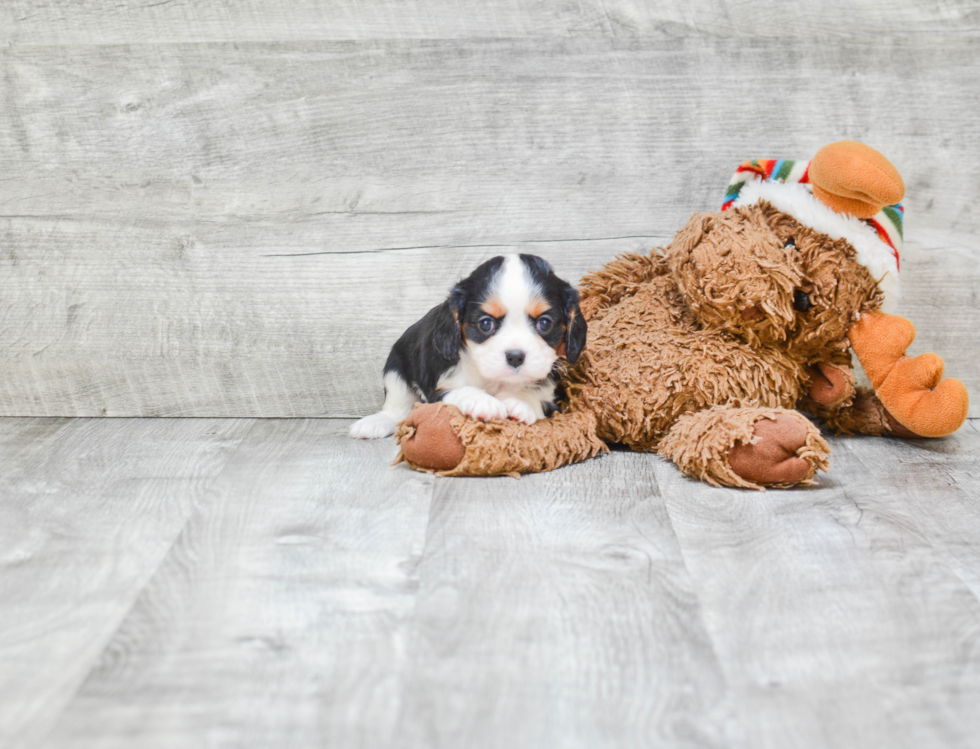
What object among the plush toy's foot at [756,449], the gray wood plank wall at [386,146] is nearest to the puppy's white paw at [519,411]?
the plush toy's foot at [756,449]

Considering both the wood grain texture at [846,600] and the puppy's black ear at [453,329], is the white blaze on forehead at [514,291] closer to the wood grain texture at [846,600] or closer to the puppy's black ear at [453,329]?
the puppy's black ear at [453,329]

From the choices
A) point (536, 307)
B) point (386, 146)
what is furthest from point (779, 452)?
point (386, 146)

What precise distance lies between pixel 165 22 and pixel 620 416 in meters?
1.56

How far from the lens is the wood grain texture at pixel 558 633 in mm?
1038

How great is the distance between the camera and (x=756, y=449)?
1.77m

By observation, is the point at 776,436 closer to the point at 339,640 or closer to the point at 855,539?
the point at 855,539

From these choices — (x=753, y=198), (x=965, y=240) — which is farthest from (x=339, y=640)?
(x=965, y=240)

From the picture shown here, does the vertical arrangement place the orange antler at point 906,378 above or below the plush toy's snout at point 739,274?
below

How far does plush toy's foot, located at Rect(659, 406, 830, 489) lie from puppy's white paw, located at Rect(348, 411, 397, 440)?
0.80m

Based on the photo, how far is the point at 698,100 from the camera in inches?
90.6

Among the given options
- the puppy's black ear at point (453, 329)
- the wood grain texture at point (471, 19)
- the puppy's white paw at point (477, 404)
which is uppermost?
the wood grain texture at point (471, 19)

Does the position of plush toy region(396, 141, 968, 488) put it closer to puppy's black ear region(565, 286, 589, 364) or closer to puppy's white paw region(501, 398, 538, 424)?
puppy's white paw region(501, 398, 538, 424)

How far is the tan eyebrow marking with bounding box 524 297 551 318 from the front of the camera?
1844mm

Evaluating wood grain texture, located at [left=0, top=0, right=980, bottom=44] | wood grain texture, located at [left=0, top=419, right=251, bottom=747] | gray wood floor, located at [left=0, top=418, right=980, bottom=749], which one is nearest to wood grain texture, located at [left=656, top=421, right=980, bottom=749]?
gray wood floor, located at [left=0, top=418, right=980, bottom=749]
